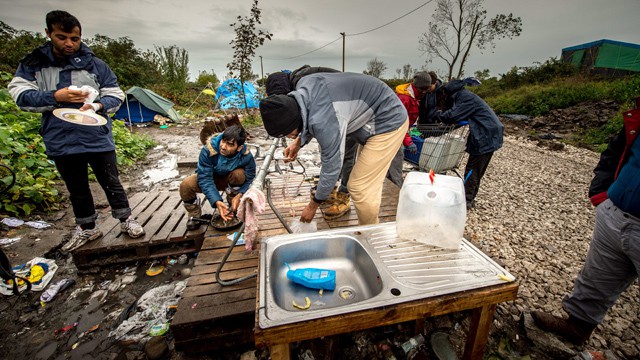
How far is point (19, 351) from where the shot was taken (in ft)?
6.51

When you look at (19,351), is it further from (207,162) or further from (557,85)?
(557,85)

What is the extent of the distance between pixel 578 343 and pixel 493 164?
5626 mm

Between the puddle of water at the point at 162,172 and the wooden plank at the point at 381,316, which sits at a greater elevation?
the wooden plank at the point at 381,316

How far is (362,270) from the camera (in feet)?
5.30

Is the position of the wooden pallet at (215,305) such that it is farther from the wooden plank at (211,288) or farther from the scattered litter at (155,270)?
the scattered litter at (155,270)

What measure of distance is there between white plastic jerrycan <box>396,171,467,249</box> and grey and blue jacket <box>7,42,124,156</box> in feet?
9.30

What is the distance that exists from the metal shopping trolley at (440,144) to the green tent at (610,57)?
19733mm

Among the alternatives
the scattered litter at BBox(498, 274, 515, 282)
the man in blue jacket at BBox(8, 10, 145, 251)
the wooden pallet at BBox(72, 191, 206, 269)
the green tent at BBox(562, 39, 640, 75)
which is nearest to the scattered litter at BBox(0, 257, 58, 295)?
the wooden pallet at BBox(72, 191, 206, 269)

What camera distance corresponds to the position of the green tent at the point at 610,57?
51.7ft

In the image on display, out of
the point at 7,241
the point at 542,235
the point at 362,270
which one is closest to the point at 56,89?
the point at 7,241

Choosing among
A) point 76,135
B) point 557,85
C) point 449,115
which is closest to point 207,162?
point 76,135

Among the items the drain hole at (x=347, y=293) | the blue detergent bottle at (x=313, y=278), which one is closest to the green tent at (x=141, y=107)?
the blue detergent bottle at (x=313, y=278)

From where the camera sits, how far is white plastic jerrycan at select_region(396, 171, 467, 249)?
1510 millimetres

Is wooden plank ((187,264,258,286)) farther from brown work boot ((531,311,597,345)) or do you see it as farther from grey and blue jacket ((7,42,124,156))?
brown work boot ((531,311,597,345))
